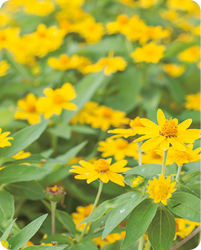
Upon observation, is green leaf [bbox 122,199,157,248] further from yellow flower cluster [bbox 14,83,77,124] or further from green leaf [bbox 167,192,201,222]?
yellow flower cluster [bbox 14,83,77,124]

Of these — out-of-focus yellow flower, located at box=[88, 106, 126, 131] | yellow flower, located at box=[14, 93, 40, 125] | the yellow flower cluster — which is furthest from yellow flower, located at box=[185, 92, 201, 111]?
yellow flower, located at box=[14, 93, 40, 125]

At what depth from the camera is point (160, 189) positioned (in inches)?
17.6

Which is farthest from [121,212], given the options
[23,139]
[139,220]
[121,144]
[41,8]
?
[41,8]

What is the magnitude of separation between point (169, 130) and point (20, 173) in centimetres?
27

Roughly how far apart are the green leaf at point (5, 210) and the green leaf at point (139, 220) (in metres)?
0.21

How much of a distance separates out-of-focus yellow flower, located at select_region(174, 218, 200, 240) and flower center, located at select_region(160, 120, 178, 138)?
0.20m

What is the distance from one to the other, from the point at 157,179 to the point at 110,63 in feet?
2.46

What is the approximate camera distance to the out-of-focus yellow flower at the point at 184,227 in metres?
0.57

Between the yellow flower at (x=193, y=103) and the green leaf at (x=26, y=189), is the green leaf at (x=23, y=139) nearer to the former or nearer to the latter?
the green leaf at (x=26, y=189)

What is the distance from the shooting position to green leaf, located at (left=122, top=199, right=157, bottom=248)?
44 centimetres

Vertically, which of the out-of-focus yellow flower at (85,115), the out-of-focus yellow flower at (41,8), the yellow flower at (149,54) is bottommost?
the out-of-focus yellow flower at (85,115)

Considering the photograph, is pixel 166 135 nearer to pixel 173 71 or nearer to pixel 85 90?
pixel 85 90

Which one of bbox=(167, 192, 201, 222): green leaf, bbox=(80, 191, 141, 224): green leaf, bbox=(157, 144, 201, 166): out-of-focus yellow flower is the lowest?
bbox=(167, 192, 201, 222): green leaf

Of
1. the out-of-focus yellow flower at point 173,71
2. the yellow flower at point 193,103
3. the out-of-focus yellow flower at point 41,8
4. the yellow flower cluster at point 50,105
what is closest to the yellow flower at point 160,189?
the yellow flower cluster at point 50,105
